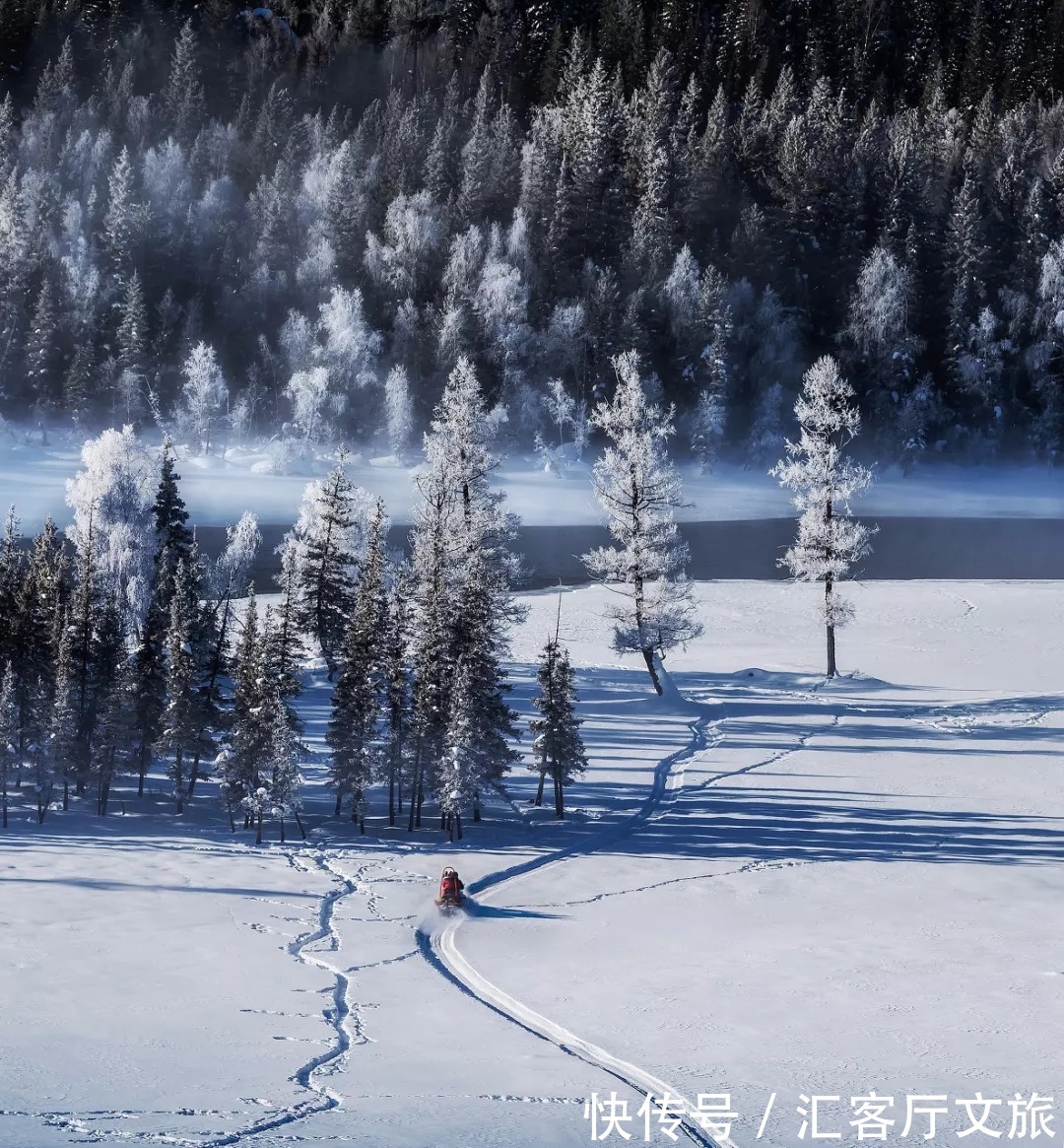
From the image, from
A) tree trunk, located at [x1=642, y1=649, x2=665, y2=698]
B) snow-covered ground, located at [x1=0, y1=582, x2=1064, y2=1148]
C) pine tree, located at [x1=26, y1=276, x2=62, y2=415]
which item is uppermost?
pine tree, located at [x1=26, y1=276, x2=62, y2=415]

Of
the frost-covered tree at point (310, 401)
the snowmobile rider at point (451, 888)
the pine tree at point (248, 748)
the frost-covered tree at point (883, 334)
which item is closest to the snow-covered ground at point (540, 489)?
the frost-covered tree at point (310, 401)

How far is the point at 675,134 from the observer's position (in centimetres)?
13362

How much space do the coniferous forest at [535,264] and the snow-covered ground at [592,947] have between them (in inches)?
2940

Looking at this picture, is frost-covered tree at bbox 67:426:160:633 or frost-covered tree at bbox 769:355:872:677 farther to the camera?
frost-covered tree at bbox 67:426:160:633

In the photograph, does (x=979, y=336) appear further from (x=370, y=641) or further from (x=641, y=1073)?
(x=641, y=1073)

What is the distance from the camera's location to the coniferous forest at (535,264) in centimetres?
11631

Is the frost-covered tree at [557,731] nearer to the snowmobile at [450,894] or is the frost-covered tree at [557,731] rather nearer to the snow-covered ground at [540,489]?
the snowmobile at [450,894]

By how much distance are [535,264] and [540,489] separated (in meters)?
31.8

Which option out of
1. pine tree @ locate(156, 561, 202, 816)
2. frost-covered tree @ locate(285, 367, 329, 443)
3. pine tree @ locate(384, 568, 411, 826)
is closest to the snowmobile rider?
pine tree @ locate(384, 568, 411, 826)

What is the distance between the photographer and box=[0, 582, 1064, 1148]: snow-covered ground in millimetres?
17375

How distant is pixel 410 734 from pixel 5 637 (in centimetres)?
1460

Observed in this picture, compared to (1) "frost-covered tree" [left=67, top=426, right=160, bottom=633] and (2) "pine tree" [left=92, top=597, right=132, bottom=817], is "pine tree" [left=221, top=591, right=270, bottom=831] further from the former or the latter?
(1) "frost-covered tree" [left=67, top=426, right=160, bottom=633]

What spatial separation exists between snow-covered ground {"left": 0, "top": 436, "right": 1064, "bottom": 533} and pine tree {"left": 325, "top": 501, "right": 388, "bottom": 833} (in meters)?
56.4

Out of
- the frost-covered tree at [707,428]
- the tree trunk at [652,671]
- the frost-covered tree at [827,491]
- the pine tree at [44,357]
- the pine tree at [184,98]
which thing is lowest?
the tree trunk at [652,671]
